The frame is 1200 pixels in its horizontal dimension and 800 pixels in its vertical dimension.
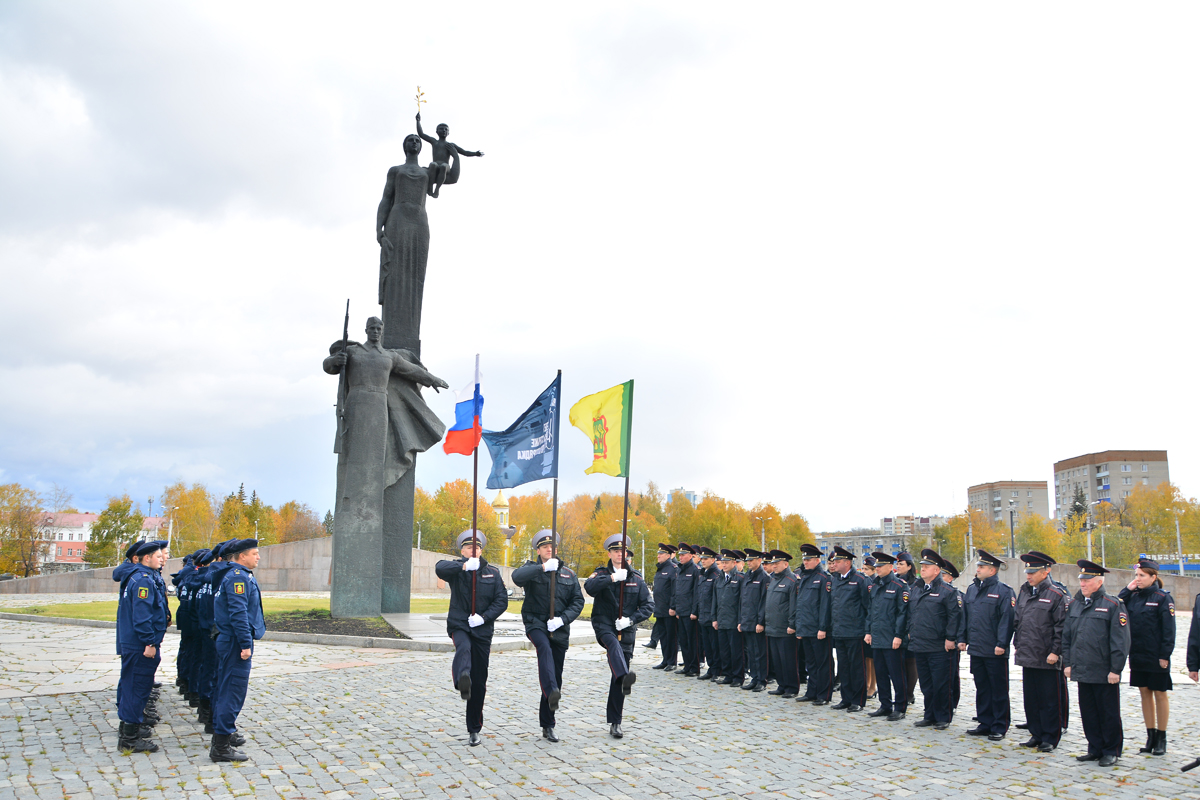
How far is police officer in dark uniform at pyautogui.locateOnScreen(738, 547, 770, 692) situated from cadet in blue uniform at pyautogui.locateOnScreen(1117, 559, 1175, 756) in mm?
4513

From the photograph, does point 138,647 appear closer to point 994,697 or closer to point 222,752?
point 222,752

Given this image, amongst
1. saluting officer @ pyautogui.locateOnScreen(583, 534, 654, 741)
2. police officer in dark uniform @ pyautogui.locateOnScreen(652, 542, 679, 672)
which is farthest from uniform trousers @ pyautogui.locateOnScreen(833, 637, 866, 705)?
police officer in dark uniform @ pyautogui.locateOnScreen(652, 542, 679, 672)

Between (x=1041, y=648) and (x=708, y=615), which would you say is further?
(x=708, y=615)

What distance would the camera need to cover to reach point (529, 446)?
952cm

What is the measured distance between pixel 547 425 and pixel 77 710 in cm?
577

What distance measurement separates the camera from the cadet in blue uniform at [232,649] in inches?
268

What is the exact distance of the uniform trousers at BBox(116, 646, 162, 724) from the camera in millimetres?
7051

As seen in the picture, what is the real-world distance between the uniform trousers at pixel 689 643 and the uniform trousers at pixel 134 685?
8.03m

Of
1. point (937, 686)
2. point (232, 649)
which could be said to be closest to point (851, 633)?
point (937, 686)

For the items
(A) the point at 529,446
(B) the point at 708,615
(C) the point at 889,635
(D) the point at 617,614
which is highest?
(A) the point at 529,446

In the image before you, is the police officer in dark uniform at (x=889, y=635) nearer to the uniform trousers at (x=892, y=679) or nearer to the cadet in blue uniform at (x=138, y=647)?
the uniform trousers at (x=892, y=679)

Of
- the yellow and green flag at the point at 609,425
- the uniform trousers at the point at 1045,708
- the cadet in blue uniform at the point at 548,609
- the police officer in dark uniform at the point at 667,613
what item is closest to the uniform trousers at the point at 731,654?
the police officer in dark uniform at the point at 667,613

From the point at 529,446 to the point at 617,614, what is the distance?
7.06 ft

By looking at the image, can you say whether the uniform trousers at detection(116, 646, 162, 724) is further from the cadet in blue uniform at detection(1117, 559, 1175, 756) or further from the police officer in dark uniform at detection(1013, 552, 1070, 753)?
the cadet in blue uniform at detection(1117, 559, 1175, 756)
